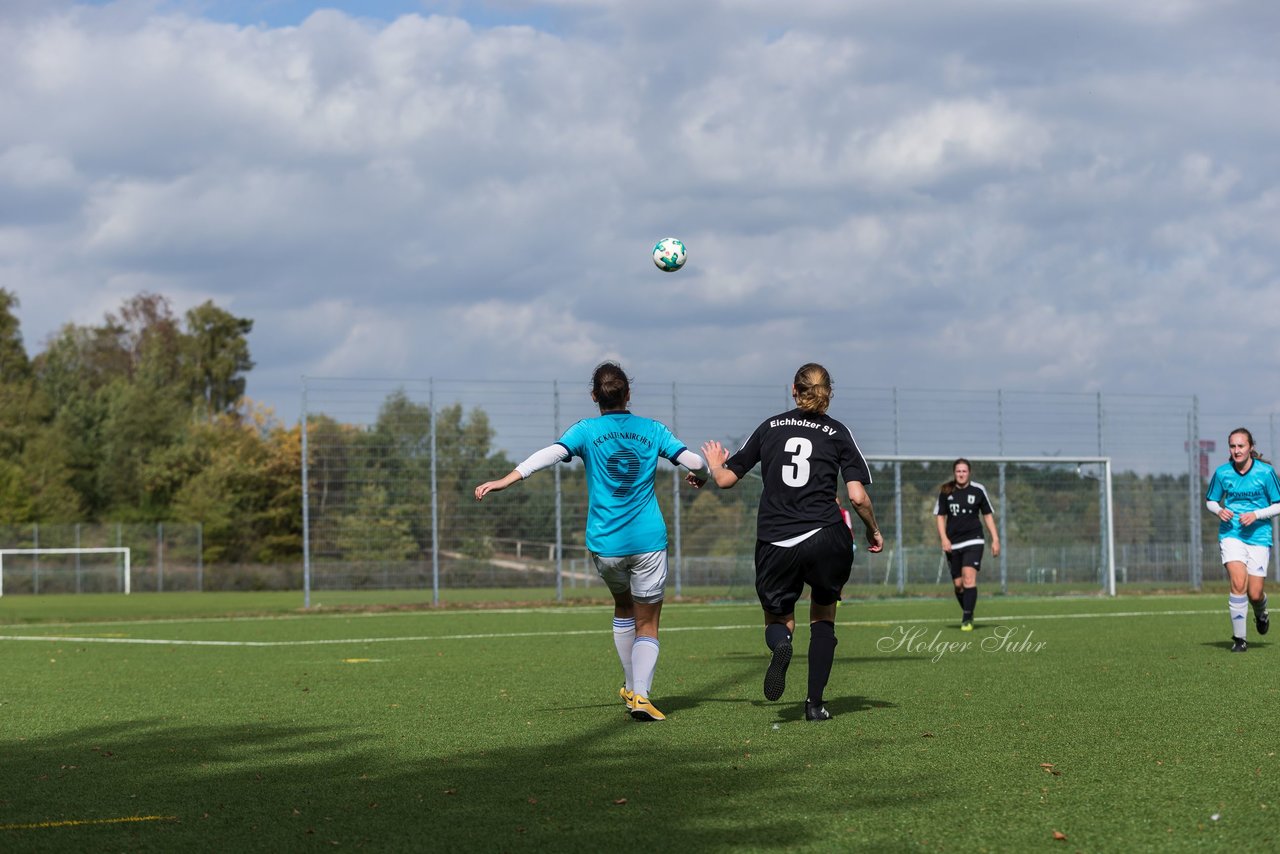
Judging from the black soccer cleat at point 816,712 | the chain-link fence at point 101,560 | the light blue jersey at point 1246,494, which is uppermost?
the light blue jersey at point 1246,494

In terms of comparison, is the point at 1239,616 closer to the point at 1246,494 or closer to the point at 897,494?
the point at 1246,494

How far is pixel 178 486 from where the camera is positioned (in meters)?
60.8

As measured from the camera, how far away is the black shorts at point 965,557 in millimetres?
15980

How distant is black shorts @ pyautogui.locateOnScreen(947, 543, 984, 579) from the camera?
52.4ft

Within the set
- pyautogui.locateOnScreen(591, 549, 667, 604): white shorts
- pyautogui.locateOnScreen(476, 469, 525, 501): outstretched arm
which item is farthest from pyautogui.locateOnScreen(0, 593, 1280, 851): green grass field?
pyautogui.locateOnScreen(476, 469, 525, 501): outstretched arm

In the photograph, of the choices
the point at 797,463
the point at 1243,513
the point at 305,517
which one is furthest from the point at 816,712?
the point at 305,517

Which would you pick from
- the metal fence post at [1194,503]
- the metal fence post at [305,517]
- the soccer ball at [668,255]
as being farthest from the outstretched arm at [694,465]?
the metal fence post at [1194,503]

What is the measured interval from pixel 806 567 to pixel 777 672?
61cm

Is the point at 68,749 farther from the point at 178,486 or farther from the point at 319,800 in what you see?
the point at 178,486

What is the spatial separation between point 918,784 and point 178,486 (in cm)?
5935

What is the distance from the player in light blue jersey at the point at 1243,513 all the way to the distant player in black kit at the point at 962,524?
3.71m

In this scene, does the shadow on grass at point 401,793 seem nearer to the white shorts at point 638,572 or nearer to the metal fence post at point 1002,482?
the white shorts at point 638,572

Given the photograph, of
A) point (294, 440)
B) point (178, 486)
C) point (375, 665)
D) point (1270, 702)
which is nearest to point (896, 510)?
point (375, 665)

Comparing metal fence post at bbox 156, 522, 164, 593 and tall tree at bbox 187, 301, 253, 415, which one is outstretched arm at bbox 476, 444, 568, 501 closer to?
metal fence post at bbox 156, 522, 164, 593
